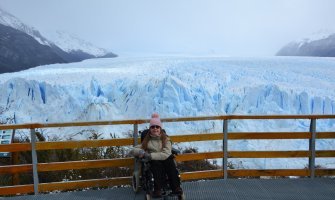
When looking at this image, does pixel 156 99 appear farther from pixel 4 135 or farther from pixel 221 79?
pixel 4 135

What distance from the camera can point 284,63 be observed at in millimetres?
15820

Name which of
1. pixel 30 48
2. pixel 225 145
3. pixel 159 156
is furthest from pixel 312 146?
pixel 30 48

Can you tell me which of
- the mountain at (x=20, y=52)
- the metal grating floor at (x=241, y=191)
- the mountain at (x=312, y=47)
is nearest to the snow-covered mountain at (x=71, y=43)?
the mountain at (x=20, y=52)

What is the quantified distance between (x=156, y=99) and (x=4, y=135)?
9.09 meters

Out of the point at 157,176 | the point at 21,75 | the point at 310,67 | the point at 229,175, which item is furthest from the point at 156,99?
the point at 157,176

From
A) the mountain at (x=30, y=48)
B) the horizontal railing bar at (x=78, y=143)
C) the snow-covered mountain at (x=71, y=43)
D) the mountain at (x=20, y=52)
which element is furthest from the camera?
the snow-covered mountain at (x=71, y=43)

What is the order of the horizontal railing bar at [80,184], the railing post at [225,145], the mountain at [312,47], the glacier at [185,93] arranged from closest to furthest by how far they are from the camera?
the horizontal railing bar at [80,184]
the railing post at [225,145]
the glacier at [185,93]
the mountain at [312,47]

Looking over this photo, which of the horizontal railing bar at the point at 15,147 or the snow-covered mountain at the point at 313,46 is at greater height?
the snow-covered mountain at the point at 313,46

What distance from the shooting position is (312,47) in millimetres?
16375

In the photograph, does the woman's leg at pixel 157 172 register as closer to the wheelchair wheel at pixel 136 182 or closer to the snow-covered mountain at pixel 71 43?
the wheelchair wheel at pixel 136 182

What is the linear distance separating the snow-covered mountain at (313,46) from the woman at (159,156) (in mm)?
13209

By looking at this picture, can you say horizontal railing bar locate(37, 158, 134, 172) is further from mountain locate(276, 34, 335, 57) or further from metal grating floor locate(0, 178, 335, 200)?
mountain locate(276, 34, 335, 57)

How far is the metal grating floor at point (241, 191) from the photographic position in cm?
441

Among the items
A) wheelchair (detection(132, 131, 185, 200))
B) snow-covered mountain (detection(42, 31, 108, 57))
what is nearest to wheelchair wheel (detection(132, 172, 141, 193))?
wheelchair (detection(132, 131, 185, 200))
